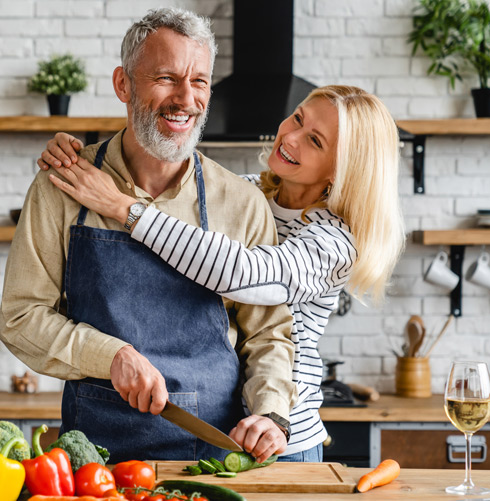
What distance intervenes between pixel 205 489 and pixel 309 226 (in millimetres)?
773

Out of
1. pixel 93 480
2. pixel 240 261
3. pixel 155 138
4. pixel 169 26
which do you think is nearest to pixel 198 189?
pixel 155 138

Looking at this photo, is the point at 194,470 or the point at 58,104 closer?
the point at 194,470

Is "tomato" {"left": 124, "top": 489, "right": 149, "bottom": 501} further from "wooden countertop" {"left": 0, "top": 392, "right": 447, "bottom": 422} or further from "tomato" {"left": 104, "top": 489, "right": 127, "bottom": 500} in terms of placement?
"wooden countertop" {"left": 0, "top": 392, "right": 447, "bottom": 422}

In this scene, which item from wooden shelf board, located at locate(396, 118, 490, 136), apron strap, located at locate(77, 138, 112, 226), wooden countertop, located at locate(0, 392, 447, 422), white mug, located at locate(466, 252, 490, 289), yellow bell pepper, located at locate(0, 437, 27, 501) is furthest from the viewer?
white mug, located at locate(466, 252, 490, 289)

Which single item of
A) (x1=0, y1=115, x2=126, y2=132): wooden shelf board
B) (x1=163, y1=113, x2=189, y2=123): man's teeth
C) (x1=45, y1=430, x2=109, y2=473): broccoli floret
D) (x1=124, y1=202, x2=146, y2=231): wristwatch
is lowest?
(x1=45, y1=430, x2=109, y2=473): broccoli floret

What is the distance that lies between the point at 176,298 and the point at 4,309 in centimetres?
39

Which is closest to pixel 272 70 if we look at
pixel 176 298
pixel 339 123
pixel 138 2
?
pixel 138 2

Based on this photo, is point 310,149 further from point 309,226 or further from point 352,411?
point 352,411

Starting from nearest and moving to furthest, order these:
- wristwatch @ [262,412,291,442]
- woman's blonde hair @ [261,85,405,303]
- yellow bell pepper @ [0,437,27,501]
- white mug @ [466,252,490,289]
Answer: yellow bell pepper @ [0,437,27,501] → wristwatch @ [262,412,291,442] → woman's blonde hair @ [261,85,405,303] → white mug @ [466,252,490,289]

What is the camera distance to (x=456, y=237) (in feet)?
11.6

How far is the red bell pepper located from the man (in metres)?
0.30

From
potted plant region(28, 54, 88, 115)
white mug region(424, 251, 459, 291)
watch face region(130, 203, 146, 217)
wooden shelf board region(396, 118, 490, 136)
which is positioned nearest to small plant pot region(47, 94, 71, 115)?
potted plant region(28, 54, 88, 115)

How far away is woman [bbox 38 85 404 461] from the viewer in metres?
1.69

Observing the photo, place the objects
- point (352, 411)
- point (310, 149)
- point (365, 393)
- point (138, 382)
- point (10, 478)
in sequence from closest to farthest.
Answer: point (10, 478), point (138, 382), point (310, 149), point (352, 411), point (365, 393)
